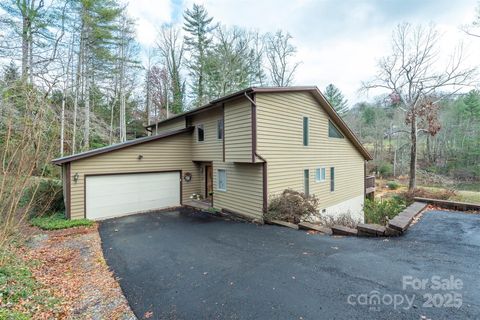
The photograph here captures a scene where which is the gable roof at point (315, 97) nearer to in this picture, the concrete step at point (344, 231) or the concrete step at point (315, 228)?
the concrete step at point (315, 228)

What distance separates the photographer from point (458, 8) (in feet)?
37.5

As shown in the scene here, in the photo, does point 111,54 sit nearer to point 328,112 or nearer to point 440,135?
point 328,112

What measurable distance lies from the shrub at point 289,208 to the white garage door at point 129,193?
5.42 metres

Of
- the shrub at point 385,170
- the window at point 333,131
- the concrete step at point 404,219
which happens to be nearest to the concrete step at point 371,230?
the concrete step at point 404,219

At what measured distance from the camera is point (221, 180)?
10117mm

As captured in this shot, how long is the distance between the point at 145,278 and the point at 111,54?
17.1 meters

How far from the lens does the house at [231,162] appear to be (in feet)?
27.4

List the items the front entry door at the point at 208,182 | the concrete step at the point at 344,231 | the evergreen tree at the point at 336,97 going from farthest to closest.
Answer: the evergreen tree at the point at 336,97
the front entry door at the point at 208,182
the concrete step at the point at 344,231

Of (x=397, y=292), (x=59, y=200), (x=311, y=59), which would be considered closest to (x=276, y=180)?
(x=397, y=292)

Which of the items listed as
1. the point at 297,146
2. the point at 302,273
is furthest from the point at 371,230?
the point at 297,146

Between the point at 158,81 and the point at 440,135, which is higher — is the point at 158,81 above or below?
above

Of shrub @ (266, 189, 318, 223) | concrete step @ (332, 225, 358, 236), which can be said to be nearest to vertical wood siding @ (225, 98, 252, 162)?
shrub @ (266, 189, 318, 223)

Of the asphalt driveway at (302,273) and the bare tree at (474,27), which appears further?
the bare tree at (474,27)

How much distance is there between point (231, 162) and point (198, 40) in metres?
18.2
